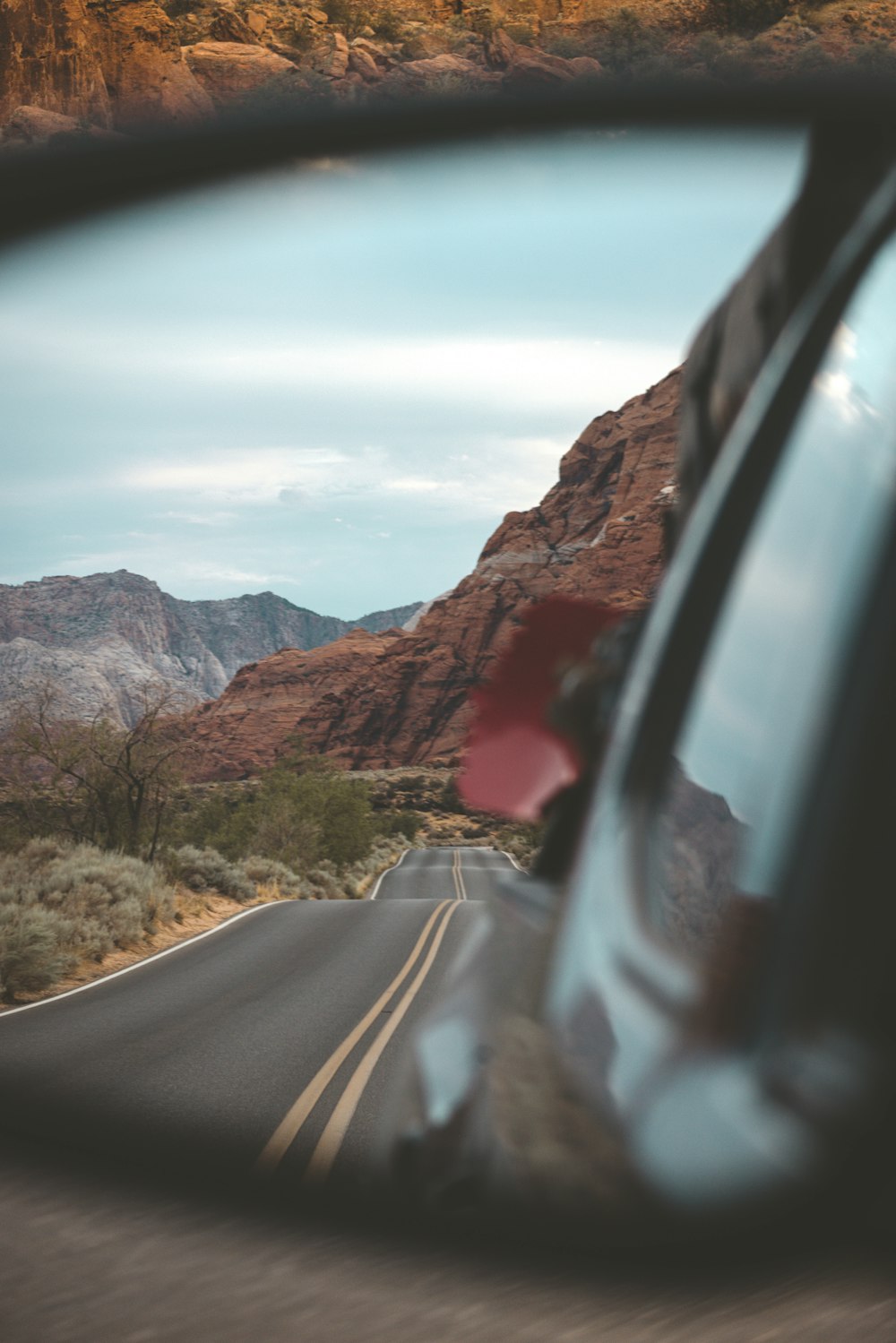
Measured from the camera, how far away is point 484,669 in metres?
1.62

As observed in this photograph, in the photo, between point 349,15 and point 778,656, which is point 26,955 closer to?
point 778,656

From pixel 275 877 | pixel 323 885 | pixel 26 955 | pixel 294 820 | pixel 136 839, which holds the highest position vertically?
pixel 26 955

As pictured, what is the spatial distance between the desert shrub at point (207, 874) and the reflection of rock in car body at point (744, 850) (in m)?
25.3

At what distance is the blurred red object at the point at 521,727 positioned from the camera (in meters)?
1.46

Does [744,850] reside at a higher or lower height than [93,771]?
higher

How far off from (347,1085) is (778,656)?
6503mm

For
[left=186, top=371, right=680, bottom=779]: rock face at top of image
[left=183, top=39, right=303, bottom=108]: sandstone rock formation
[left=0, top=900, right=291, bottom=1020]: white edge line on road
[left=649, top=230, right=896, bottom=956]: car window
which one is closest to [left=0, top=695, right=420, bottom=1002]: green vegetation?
[left=0, top=900, right=291, bottom=1020]: white edge line on road

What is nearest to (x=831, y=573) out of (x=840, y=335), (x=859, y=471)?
(x=859, y=471)

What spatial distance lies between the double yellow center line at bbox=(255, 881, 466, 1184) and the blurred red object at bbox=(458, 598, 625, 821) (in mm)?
935

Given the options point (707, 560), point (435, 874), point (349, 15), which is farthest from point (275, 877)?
point (349, 15)

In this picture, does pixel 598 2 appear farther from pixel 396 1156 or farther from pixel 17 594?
pixel 396 1156

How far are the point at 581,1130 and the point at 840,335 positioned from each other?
2.76ft

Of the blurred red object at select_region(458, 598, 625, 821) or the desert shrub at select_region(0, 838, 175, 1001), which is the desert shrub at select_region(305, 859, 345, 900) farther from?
→ the blurred red object at select_region(458, 598, 625, 821)

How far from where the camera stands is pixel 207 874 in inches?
1050
